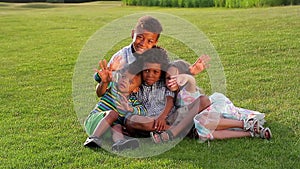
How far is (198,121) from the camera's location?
4.04 meters

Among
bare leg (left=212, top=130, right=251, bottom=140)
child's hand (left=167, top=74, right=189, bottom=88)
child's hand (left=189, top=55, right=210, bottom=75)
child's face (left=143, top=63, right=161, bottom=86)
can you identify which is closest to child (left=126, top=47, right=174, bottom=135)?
child's face (left=143, top=63, right=161, bottom=86)

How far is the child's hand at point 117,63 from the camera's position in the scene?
4078mm

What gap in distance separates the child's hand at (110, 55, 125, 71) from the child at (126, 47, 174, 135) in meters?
0.19

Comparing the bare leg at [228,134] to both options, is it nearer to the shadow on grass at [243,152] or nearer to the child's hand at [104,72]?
the shadow on grass at [243,152]

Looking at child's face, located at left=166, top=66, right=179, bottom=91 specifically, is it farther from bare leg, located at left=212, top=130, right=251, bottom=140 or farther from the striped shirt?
bare leg, located at left=212, top=130, right=251, bottom=140

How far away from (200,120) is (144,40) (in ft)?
2.55

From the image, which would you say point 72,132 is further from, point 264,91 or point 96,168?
point 264,91

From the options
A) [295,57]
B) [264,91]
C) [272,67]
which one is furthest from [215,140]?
[295,57]

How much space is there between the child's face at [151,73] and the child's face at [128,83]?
2.7 inches

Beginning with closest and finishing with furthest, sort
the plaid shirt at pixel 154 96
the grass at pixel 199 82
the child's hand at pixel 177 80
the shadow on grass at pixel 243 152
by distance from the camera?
the shadow on grass at pixel 243 152 < the grass at pixel 199 82 < the child's hand at pixel 177 80 < the plaid shirt at pixel 154 96

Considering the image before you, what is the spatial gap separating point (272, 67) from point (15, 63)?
409 centimetres

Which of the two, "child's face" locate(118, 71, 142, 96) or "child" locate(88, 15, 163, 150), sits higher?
"child" locate(88, 15, 163, 150)

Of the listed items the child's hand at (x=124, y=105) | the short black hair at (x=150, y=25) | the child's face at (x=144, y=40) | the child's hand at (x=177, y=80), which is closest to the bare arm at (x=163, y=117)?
the child's hand at (x=177, y=80)

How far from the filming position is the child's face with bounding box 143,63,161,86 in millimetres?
4023
